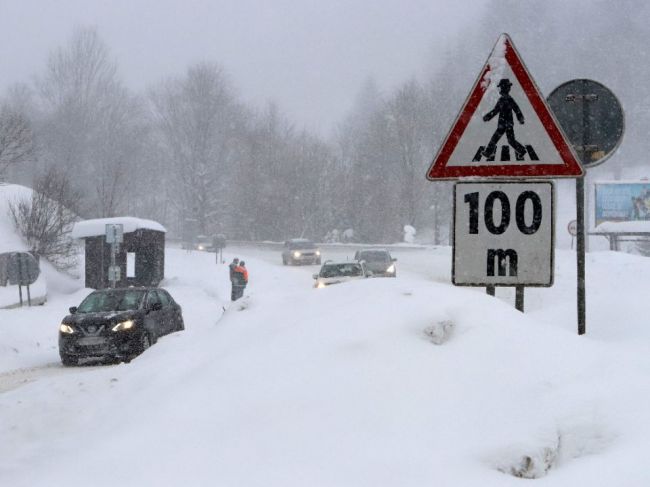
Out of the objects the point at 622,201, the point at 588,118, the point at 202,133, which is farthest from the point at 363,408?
the point at 202,133

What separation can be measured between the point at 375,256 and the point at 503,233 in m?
27.8

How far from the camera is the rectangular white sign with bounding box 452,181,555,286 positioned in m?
4.92

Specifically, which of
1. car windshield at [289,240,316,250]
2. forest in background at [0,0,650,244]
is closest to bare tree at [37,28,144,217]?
forest in background at [0,0,650,244]

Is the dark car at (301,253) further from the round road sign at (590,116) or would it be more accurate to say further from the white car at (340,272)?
Result: the round road sign at (590,116)

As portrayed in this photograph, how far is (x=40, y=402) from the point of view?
6.82 metres

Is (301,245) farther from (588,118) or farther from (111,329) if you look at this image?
(588,118)

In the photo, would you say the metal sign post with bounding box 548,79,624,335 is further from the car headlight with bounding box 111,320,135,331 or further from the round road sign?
the car headlight with bounding box 111,320,135,331

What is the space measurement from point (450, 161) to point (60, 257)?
35040mm

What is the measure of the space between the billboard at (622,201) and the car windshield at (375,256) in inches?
628

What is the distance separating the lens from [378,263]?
32219 millimetres

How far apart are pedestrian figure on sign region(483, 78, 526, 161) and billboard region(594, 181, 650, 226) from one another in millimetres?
39951

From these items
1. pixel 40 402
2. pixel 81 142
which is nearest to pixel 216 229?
pixel 81 142

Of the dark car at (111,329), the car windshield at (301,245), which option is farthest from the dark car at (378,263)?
the dark car at (111,329)

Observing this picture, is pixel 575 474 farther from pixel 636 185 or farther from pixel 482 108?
pixel 636 185
